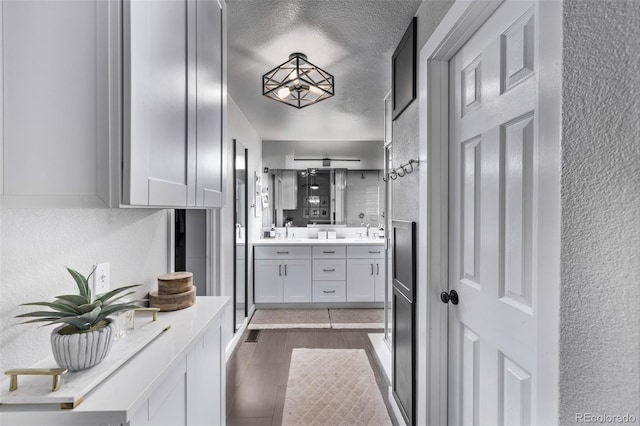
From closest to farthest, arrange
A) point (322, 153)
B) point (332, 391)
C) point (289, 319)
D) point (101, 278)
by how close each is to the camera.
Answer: point (101, 278) < point (332, 391) < point (289, 319) < point (322, 153)

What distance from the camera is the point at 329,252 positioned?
12.4ft

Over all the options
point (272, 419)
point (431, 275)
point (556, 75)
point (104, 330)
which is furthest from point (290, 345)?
point (556, 75)

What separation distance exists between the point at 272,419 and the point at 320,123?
9.65 feet

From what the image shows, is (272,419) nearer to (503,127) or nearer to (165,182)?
(165,182)

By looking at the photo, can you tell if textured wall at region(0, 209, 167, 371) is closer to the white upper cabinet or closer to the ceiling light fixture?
the white upper cabinet

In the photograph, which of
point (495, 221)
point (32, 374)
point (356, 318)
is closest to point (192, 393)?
point (32, 374)

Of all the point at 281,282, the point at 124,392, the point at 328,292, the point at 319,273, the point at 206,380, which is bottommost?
the point at 328,292

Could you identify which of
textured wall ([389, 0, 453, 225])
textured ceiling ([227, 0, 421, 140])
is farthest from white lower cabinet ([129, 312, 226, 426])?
textured ceiling ([227, 0, 421, 140])

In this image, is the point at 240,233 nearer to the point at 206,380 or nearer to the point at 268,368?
the point at 268,368

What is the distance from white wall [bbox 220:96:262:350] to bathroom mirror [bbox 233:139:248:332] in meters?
0.08

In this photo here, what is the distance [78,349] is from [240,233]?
7.86ft

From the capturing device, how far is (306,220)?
14.5ft

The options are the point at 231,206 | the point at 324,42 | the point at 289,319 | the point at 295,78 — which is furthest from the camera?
the point at 289,319

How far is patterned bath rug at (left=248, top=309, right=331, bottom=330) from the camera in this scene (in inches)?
128
